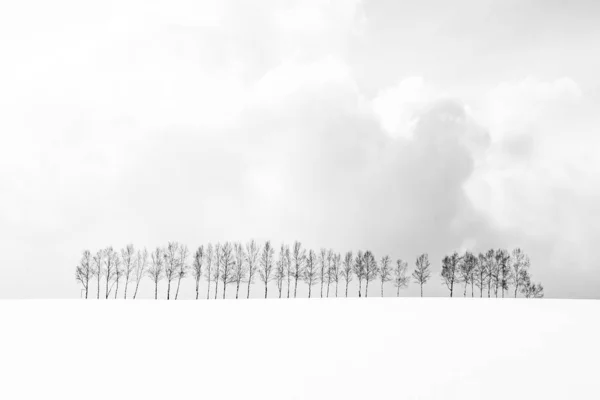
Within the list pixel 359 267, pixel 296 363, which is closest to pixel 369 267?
pixel 359 267

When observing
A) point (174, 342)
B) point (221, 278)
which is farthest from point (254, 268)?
point (174, 342)

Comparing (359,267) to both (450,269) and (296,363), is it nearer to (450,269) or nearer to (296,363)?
(450,269)

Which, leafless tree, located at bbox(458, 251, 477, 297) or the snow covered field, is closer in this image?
the snow covered field

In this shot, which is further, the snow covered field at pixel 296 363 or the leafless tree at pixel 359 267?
the leafless tree at pixel 359 267

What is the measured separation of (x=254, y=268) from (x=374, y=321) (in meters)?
65.4

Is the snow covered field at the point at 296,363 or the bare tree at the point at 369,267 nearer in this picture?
the snow covered field at the point at 296,363

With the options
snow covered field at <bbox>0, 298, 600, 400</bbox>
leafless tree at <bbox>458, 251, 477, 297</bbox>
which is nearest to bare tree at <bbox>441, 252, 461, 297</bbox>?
leafless tree at <bbox>458, 251, 477, 297</bbox>

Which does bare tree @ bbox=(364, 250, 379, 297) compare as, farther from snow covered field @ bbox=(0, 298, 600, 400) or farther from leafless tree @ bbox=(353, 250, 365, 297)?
snow covered field @ bbox=(0, 298, 600, 400)

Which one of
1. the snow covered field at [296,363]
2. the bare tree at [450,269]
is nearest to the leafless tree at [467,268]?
the bare tree at [450,269]

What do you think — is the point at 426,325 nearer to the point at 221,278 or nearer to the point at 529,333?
the point at 529,333

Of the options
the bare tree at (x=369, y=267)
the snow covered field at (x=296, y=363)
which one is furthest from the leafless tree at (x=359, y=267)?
the snow covered field at (x=296, y=363)

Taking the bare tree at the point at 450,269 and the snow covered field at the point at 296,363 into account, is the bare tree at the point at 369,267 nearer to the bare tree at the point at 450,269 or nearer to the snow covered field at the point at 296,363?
the bare tree at the point at 450,269

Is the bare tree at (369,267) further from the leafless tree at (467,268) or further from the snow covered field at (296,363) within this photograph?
the snow covered field at (296,363)

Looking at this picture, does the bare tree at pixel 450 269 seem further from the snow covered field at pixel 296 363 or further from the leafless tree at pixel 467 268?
the snow covered field at pixel 296 363
